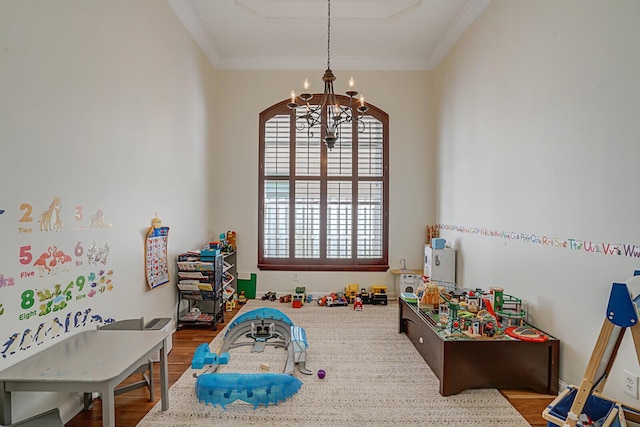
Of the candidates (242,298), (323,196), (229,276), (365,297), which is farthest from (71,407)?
(323,196)

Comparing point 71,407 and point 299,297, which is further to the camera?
point 299,297

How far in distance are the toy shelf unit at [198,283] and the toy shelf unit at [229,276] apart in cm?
52

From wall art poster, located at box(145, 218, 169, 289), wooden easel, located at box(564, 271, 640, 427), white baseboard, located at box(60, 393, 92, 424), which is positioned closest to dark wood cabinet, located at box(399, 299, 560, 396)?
wooden easel, located at box(564, 271, 640, 427)

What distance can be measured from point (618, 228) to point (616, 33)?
3.59ft

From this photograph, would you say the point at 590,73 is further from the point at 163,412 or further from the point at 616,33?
the point at 163,412

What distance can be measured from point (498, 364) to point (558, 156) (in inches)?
58.9

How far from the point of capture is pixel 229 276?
4.78 m

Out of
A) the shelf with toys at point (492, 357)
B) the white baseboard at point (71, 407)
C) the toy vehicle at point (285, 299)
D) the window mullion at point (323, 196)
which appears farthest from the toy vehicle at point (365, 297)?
the white baseboard at point (71, 407)

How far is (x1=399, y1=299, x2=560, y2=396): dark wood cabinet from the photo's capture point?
7.95ft

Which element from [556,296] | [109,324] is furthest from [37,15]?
[556,296]

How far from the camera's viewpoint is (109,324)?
2479 mm

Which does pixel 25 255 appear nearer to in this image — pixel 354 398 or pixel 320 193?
pixel 354 398

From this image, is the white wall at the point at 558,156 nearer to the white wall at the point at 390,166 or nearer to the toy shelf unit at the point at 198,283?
the white wall at the point at 390,166

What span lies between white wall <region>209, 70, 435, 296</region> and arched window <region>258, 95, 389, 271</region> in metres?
0.14
